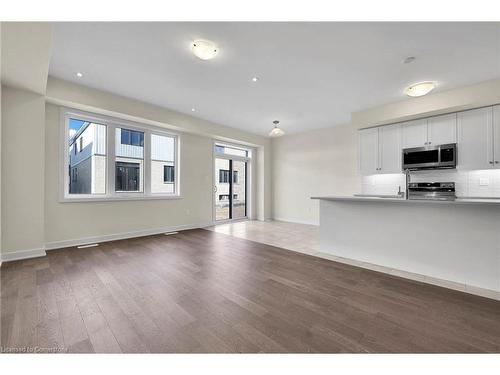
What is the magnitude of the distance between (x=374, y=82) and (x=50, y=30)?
14.1 feet

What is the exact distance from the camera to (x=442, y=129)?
397 centimetres

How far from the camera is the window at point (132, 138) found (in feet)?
14.9

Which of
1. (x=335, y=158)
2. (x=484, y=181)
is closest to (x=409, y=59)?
(x=484, y=181)

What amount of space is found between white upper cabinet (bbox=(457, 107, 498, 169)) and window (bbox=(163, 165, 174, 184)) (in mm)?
6092

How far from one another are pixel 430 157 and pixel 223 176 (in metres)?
5.21

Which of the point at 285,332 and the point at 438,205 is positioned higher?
the point at 438,205

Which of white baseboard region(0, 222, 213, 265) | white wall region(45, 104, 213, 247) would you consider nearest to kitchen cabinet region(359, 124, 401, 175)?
white wall region(45, 104, 213, 247)

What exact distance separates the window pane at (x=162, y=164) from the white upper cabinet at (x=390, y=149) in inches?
199

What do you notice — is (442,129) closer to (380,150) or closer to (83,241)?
(380,150)

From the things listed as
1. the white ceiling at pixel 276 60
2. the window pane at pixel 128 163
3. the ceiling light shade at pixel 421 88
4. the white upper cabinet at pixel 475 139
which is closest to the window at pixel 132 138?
the window pane at pixel 128 163

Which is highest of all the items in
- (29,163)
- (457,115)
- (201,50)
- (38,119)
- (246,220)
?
(201,50)
